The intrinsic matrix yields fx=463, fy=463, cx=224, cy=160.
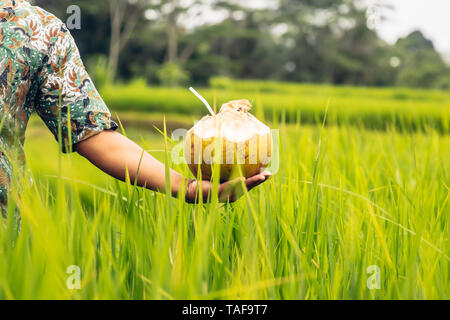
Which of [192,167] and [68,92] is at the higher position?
[68,92]

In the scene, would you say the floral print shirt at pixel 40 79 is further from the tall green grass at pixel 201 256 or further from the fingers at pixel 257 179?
the fingers at pixel 257 179

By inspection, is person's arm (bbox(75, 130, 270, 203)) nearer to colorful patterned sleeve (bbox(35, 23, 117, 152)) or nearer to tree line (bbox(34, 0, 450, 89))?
colorful patterned sleeve (bbox(35, 23, 117, 152))

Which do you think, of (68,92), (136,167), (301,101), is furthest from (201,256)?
(301,101)

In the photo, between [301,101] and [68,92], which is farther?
[301,101]

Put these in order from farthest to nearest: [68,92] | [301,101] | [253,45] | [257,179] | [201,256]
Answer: [253,45] < [301,101] < [68,92] < [257,179] < [201,256]

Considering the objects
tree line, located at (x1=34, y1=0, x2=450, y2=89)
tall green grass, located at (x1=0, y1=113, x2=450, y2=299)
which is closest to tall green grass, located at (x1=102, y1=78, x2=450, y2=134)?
tall green grass, located at (x1=0, y1=113, x2=450, y2=299)

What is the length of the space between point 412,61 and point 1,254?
20416mm

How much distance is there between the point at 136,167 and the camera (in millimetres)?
637

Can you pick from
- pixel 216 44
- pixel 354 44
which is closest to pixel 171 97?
pixel 216 44

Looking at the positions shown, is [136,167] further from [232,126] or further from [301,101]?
[301,101]

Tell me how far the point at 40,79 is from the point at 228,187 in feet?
1.20

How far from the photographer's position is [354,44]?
63.8 ft
